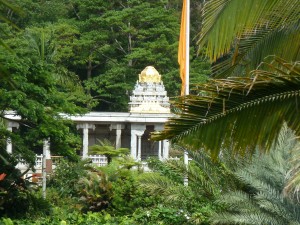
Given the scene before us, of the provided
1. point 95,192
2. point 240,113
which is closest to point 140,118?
point 95,192

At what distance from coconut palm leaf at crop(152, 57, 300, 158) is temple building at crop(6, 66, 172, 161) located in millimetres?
31623

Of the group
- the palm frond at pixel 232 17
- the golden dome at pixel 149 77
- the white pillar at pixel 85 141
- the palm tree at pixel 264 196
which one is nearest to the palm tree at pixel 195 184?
the palm tree at pixel 264 196

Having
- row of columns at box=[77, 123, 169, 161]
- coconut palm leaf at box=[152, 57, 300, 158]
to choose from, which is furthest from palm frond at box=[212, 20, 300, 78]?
row of columns at box=[77, 123, 169, 161]

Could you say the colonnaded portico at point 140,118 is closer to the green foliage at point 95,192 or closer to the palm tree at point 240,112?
the green foliage at point 95,192

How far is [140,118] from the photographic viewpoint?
131 ft

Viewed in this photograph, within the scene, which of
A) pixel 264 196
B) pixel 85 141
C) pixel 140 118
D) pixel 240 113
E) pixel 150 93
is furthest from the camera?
pixel 85 141

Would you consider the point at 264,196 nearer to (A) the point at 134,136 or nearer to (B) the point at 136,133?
(B) the point at 136,133

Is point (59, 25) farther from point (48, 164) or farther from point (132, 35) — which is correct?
point (48, 164)

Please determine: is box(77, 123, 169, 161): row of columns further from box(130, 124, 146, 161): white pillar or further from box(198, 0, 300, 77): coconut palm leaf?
box(198, 0, 300, 77): coconut palm leaf

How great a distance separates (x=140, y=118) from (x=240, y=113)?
33.9 meters

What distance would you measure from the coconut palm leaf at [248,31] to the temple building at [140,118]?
29157 mm

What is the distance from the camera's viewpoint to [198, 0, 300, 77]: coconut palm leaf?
7.55m

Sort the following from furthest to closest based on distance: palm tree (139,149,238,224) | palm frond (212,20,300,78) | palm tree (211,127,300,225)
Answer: palm tree (139,149,238,224) < palm tree (211,127,300,225) < palm frond (212,20,300,78)

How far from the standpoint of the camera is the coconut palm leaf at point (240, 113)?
236 inches
